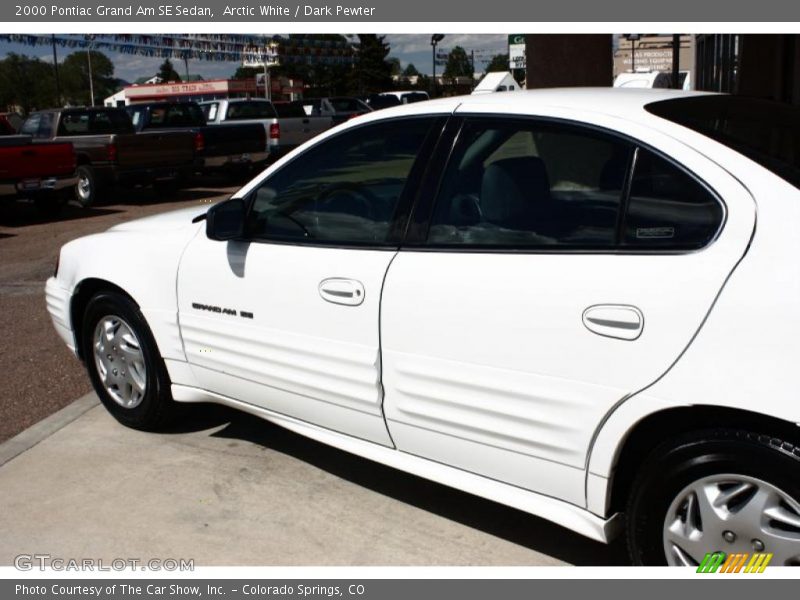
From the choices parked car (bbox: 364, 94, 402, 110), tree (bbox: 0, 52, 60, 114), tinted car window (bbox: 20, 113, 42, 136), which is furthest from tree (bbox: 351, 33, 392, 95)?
tinted car window (bbox: 20, 113, 42, 136)

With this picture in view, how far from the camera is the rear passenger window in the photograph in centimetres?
281

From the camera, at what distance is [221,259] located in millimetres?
4172

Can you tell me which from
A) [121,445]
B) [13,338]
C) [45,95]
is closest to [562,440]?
[121,445]

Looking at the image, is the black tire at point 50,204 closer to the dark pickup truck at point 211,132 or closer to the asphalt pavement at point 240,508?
the dark pickup truck at point 211,132

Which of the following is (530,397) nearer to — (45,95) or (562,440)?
(562,440)

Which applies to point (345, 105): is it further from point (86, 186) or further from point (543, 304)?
point (543, 304)

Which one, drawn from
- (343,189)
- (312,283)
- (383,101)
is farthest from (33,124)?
(383,101)

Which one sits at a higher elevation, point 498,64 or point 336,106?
point 498,64

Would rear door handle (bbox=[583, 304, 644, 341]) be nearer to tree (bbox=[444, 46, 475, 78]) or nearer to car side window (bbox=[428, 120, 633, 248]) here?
car side window (bbox=[428, 120, 633, 248])

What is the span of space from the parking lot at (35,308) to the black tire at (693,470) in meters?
3.60

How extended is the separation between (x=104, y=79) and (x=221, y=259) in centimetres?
13942

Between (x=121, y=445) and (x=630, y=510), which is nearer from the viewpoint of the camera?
(x=630, y=510)

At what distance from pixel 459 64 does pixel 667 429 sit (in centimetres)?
13374

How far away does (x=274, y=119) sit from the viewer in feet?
65.6
